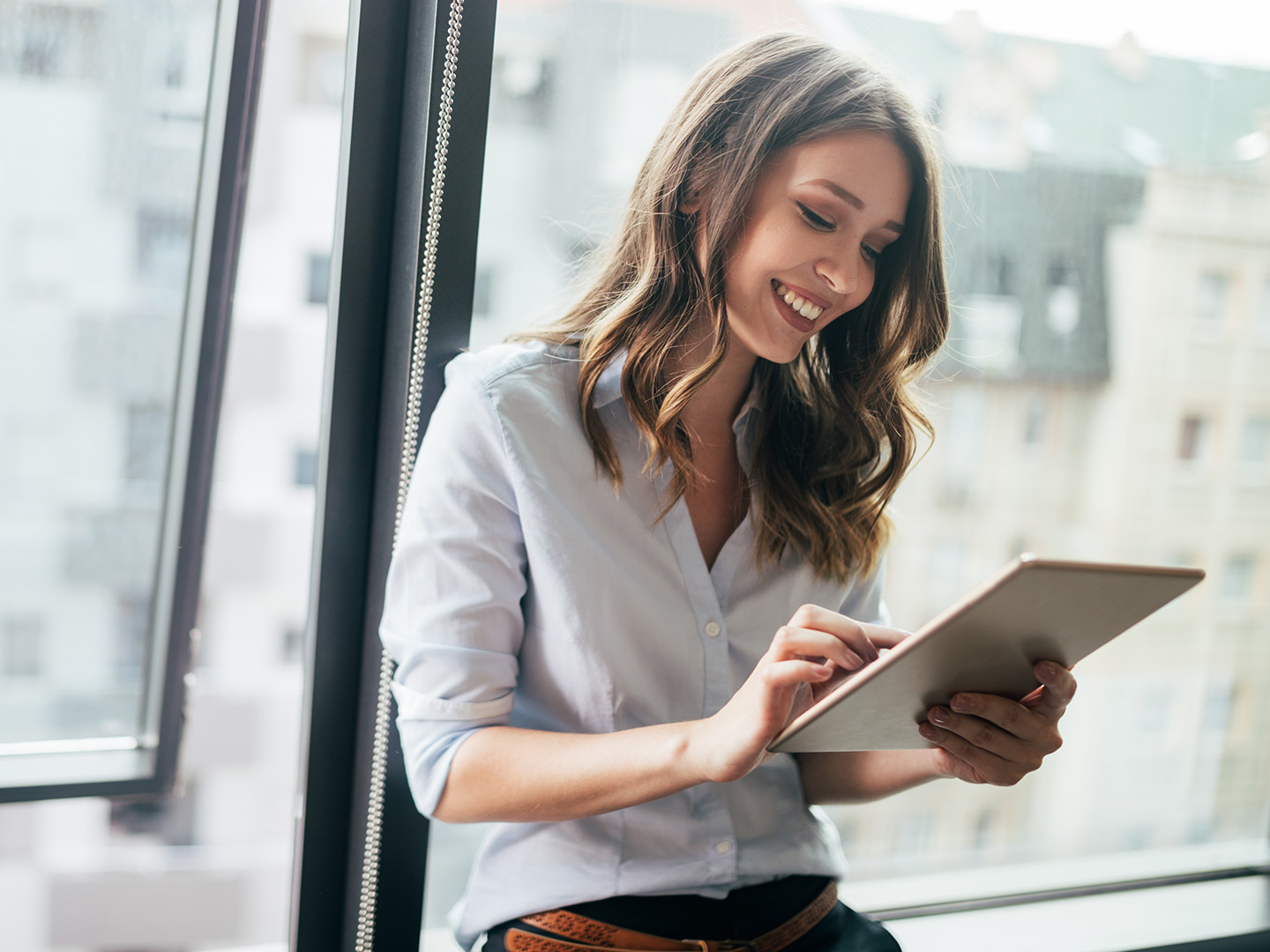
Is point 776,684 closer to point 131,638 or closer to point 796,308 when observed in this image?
point 796,308

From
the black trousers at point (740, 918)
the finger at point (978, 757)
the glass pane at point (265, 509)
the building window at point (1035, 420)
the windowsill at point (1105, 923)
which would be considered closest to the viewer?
the finger at point (978, 757)

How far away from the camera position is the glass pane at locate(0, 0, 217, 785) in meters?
1.13

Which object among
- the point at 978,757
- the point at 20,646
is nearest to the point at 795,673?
the point at 978,757

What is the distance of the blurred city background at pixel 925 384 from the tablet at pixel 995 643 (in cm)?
41

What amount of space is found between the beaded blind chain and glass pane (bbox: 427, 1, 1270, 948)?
Answer: 141 mm

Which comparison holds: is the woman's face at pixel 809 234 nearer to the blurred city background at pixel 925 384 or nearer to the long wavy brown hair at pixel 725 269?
the long wavy brown hair at pixel 725 269

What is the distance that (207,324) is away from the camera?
1243 mm

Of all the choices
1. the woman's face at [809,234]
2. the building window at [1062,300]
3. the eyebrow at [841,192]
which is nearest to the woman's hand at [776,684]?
the woman's face at [809,234]

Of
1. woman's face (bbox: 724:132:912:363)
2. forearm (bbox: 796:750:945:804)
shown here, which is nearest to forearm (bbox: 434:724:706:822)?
forearm (bbox: 796:750:945:804)

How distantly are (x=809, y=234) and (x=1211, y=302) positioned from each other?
1147mm

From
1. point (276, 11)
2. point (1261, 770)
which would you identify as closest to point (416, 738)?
point (276, 11)

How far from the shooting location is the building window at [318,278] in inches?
46.6

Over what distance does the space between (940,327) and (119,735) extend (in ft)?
4.08

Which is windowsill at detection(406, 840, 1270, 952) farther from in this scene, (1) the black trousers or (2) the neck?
(2) the neck
